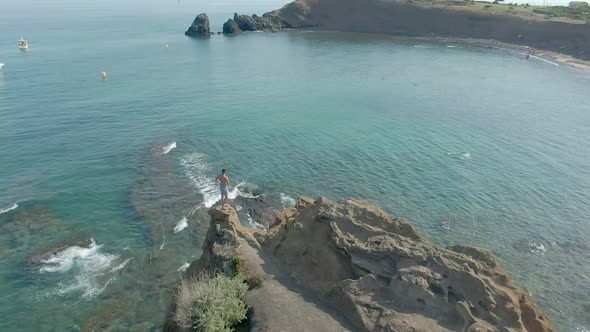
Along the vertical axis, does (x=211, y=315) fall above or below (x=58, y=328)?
above

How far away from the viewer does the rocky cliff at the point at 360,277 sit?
1641 centimetres

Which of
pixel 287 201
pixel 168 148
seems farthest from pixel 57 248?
pixel 168 148

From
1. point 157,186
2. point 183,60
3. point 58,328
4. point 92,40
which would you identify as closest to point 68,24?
point 92,40

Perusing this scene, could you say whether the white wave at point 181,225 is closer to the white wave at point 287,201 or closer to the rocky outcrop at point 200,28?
the white wave at point 287,201

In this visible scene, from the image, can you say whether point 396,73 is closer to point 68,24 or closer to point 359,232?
point 359,232

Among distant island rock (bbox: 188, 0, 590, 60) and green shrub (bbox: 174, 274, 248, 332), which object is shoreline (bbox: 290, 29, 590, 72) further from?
green shrub (bbox: 174, 274, 248, 332)

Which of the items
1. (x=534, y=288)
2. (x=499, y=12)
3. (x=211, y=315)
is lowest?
(x=534, y=288)

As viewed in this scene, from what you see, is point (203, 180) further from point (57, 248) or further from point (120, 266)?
point (57, 248)

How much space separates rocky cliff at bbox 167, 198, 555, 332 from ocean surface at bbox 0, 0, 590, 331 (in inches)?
297

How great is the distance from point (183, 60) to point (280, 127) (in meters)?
51.5

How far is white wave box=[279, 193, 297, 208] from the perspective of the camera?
1395 inches

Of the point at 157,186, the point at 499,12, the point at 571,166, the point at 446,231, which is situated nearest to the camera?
the point at 446,231

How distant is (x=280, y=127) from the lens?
53.2m

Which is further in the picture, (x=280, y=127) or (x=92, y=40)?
(x=92, y=40)
